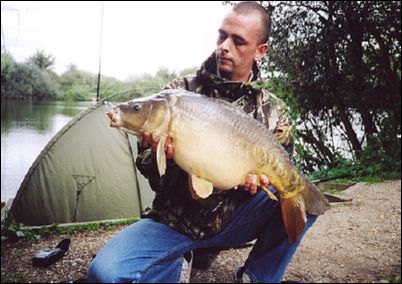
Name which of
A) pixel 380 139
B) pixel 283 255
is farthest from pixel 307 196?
pixel 380 139

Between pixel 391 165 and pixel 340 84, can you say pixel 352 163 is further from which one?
pixel 340 84

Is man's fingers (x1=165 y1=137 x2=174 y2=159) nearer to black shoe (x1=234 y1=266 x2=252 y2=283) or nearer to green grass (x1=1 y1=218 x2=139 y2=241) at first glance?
black shoe (x1=234 y1=266 x2=252 y2=283)

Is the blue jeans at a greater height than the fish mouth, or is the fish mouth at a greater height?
the fish mouth

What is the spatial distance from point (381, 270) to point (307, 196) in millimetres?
1424

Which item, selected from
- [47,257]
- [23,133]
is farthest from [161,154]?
[23,133]

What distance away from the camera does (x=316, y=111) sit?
324 inches

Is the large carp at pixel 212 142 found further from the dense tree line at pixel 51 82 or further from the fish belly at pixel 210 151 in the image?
the dense tree line at pixel 51 82

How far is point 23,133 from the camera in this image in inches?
895

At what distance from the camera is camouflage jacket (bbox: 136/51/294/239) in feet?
7.21

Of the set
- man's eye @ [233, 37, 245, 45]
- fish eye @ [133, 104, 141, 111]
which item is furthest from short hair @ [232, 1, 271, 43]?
fish eye @ [133, 104, 141, 111]

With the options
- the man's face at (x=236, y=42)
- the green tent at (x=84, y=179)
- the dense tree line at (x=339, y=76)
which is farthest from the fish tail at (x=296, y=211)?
the dense tree line at (x=339, y=76)

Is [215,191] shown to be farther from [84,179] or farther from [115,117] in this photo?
[84,179]

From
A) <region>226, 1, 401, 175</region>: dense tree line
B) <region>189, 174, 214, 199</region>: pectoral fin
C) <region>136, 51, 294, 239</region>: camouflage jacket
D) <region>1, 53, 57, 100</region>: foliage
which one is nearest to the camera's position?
<region>189, 174, 214, 199</region>: pectoral fin

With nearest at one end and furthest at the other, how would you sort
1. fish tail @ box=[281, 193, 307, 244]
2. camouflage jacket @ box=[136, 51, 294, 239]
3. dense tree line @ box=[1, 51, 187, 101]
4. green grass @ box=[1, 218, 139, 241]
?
fish tail @ box=[281, 193, 307, 244] < camouflage jacket @ box=[136, 51, 294, 239] < green grass @ box=[1, 218, 139, 241] < dense tree line @ box=[1, 51, 187, 101]
